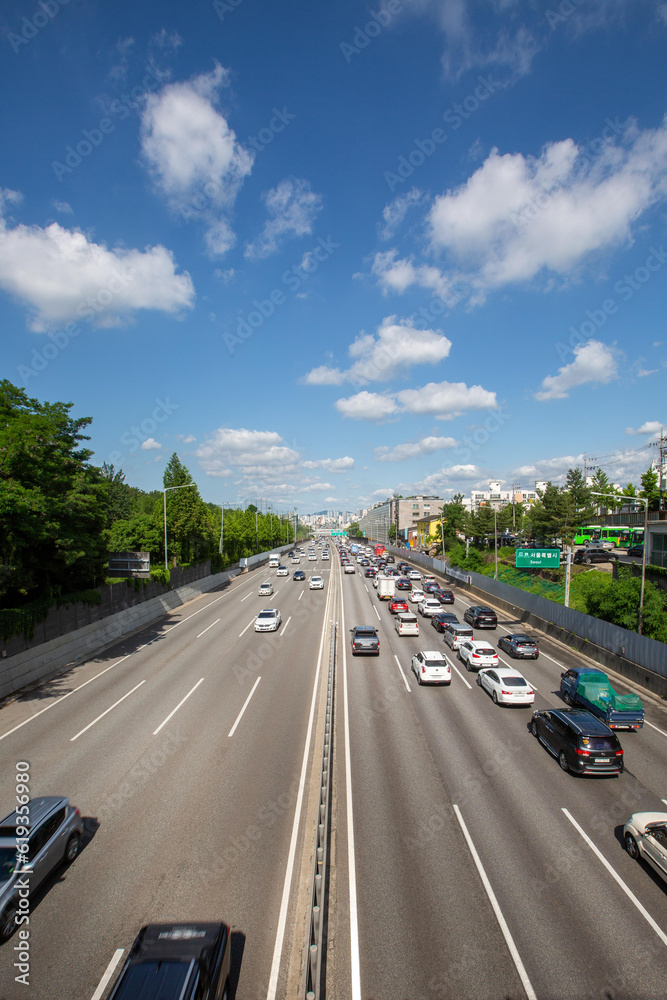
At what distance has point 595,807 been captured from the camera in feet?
42.9

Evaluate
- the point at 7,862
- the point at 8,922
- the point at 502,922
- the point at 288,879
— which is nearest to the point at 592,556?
the point at 502,922

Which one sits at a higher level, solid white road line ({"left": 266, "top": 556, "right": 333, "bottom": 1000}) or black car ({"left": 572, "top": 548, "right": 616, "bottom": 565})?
black car ({"left": 572, "top": 548, "right": 616, "bottom": 565})

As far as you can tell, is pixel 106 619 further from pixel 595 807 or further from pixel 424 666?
pixel 595 807

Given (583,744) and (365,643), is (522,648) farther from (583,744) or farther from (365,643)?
(583,744)

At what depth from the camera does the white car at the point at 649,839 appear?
10031 mm

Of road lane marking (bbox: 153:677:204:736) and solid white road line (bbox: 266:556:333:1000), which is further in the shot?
road lane marking (bbox: 153:677:204:736)

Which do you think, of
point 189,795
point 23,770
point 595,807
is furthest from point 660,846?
point 23,770

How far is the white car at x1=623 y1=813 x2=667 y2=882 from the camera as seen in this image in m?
10.0

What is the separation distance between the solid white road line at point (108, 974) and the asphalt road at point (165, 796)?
0.08m

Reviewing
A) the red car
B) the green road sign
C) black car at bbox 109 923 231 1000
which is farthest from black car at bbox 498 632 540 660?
black car at bbox 109 923 231 1000

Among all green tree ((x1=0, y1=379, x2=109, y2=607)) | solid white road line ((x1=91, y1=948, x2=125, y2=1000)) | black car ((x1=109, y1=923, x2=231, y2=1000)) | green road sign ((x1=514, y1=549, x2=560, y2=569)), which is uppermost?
green tree ((x1=0, y1=379, x2=109, y2=607))

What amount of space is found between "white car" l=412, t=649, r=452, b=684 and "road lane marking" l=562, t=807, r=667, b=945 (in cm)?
1034

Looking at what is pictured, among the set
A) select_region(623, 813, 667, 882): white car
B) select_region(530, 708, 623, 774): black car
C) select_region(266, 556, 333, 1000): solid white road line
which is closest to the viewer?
select_region(266, 556, 333, 1000): solid white road line

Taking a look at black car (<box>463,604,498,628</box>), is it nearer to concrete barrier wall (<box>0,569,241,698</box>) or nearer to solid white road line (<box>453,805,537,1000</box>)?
concrete barrier wall (<box>0,569,241,698</box>)
